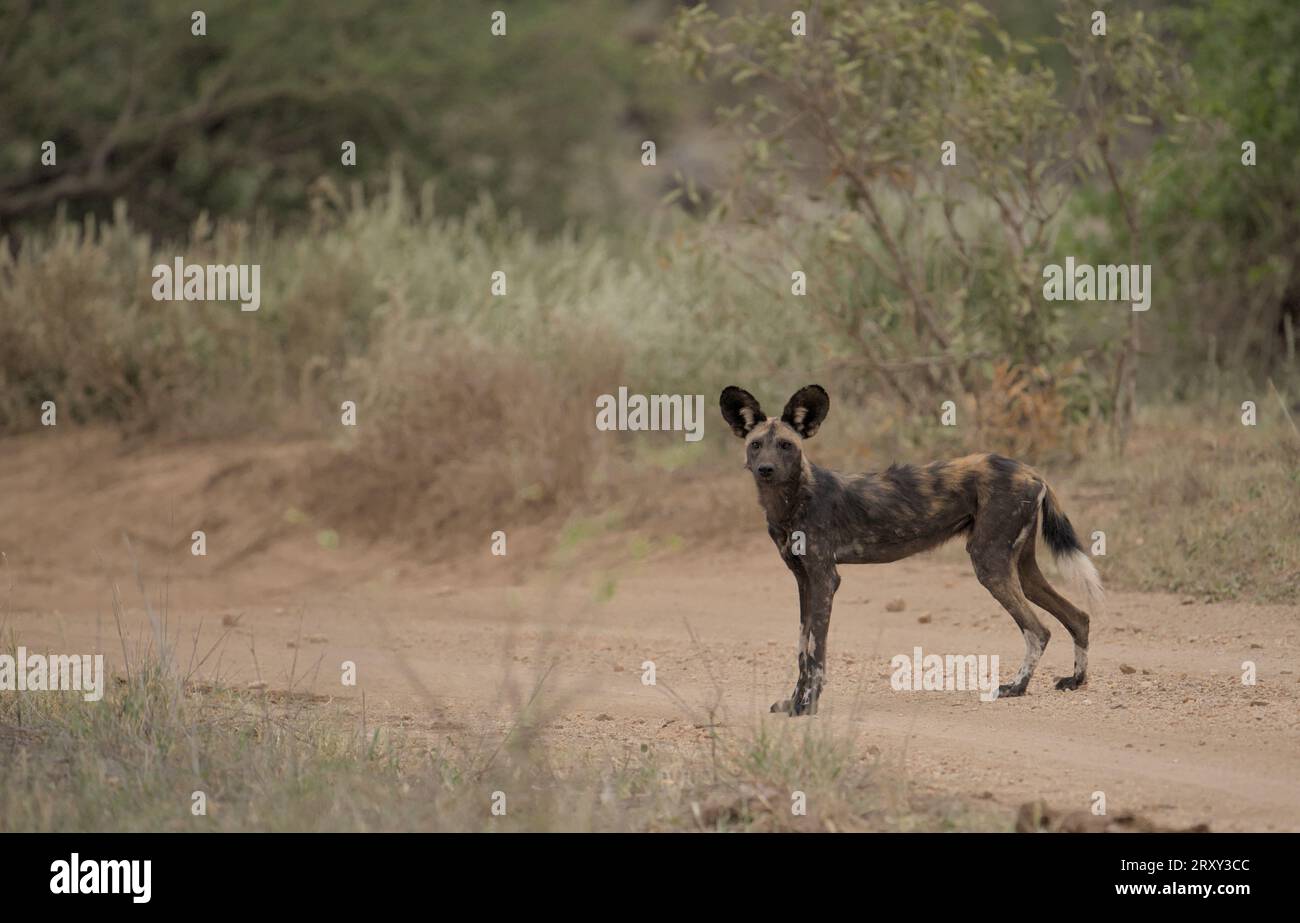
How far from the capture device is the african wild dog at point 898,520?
22.3ft

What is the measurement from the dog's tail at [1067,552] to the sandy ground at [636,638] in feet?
1.58

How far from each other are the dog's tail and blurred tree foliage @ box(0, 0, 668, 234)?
1610 cm

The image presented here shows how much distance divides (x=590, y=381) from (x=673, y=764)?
6.85 meters

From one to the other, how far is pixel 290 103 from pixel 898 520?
17.3 meters

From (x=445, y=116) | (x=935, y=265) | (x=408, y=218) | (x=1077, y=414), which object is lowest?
(x=1077, y=414)

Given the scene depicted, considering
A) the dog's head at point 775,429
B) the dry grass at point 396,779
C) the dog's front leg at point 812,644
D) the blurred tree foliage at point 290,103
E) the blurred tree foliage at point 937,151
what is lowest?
the dry grass at point 396,779

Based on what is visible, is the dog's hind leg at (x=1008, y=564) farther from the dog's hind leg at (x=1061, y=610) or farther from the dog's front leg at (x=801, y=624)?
the dog's front leg at (x=801, y=624)

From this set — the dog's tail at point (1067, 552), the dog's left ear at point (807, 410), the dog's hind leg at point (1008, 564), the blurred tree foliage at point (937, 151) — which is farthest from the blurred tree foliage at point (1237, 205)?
the dog's left ear at point (807, 410)

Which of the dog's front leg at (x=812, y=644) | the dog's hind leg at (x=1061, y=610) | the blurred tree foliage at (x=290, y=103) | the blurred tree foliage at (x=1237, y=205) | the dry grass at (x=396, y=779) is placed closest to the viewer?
the dry grass at (x=396, y=779)
